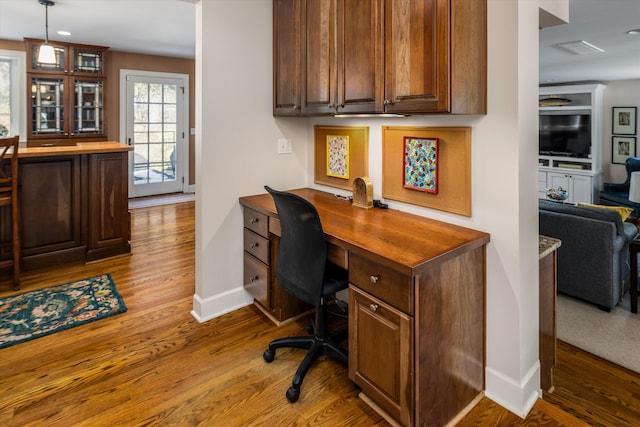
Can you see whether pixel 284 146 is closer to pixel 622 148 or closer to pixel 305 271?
pixel 305 271

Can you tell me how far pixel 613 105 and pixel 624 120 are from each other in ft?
1.22

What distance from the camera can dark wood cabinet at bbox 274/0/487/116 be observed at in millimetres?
1653

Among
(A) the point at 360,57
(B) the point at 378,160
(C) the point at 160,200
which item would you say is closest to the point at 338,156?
(B) the point at 378,160

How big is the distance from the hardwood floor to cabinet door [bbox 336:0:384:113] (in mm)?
1416

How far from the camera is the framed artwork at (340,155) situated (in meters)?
2.52

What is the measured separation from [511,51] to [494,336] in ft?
4.19

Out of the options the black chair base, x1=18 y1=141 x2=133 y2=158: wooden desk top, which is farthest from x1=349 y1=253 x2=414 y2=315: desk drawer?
x1=18 y1=141 x2=133 y2=158: wooden desk top

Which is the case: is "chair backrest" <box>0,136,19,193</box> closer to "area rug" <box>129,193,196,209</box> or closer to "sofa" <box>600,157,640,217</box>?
"area rug" <box>129,193,196,209</box>

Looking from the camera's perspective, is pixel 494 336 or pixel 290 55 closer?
pixel 494 336

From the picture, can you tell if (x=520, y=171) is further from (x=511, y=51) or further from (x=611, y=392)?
(x=611, y=392)

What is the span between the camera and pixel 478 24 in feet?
5.57

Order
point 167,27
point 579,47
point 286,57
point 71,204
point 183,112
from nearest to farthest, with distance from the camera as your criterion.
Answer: point 286,57 < point 71,204 < point 579,47 < point 167,27 < point 183,112

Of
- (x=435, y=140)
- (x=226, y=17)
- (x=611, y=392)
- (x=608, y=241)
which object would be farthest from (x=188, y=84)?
(x=611, y=392)

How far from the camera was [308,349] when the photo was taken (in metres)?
2.13
